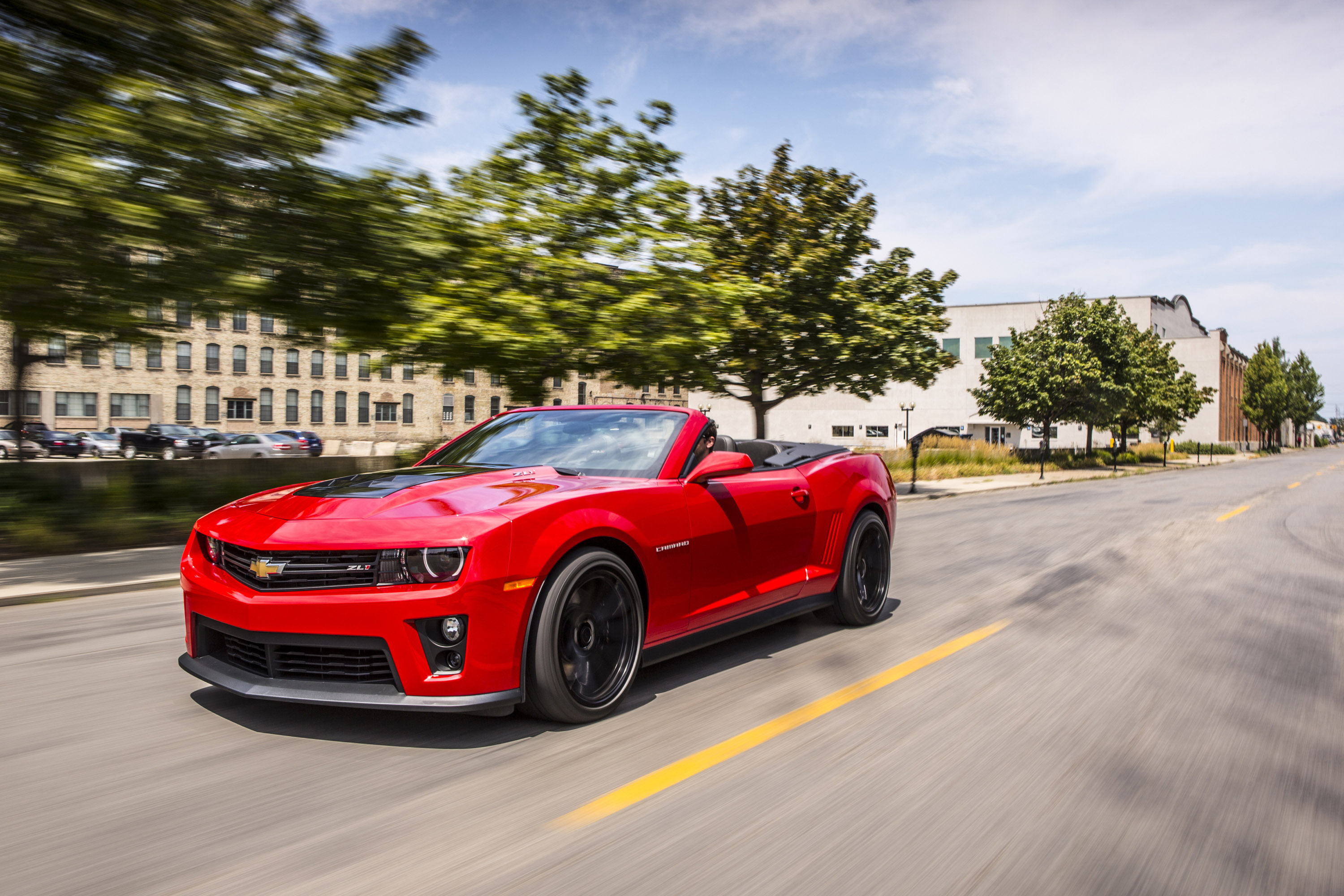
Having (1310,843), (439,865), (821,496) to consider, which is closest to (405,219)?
(821,496)

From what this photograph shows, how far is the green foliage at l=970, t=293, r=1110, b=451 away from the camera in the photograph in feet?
150

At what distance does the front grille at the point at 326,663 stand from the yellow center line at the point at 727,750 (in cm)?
93

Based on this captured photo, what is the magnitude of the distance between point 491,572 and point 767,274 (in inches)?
842

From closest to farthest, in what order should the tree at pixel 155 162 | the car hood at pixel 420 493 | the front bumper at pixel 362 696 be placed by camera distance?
the front bumper at pixel 362 696 → the car hood at pixel 420 493 → the tree at pixel 155 162

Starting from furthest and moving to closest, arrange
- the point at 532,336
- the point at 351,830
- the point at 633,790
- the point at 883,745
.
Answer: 1. the point at 532,336
2. the point at 883,745
3. the point at 633,790
4. the point at 351,830

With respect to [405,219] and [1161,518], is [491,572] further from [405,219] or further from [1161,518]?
[1161,518]

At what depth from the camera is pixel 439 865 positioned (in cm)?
278

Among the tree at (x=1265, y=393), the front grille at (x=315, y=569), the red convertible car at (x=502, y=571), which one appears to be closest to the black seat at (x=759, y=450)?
the red convertible car at (x=502, y=571)

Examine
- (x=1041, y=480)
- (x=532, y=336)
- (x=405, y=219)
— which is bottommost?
(x=1041, y=480)

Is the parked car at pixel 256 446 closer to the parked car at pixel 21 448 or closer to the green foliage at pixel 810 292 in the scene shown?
the green foliage at pixel 810 292

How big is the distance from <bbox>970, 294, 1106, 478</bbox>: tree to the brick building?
2278cm

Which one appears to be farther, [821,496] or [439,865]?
[821,496]

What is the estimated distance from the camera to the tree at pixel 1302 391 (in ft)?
379

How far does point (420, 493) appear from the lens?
4.03m
